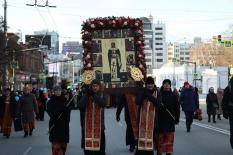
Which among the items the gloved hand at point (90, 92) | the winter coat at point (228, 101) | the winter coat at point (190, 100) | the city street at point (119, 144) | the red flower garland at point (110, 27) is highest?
the red flower garland at point (110, 27)

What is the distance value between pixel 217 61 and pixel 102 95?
411ft

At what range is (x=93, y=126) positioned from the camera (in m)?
10.5

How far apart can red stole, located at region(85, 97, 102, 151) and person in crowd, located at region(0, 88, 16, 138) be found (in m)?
9.29

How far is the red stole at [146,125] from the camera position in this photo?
35.3 ft

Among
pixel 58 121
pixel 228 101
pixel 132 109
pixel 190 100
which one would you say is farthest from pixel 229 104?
pixel 190 100

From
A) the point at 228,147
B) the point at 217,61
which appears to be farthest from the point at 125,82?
the point at 217,61

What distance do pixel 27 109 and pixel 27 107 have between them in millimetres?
154

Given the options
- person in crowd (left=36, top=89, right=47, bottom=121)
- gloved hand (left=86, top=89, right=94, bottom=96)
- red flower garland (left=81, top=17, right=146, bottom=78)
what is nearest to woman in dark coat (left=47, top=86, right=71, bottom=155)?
gloved hand (left=86, top=89, right=94, bottom=96)

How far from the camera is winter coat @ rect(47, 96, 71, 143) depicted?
10750 mm

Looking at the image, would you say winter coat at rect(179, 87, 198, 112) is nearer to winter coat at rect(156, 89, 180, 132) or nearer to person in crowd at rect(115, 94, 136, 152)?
person in crowd at rect(115, 94, 136, 152)

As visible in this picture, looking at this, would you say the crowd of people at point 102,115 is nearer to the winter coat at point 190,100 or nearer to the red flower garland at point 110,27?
the red flower garland at point 110,27

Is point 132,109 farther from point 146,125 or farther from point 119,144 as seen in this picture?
point 146,125

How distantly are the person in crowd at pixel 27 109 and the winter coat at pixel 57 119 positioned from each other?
8.72 m

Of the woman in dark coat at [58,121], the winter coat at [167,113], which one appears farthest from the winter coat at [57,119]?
the winter coat at [167,113]
